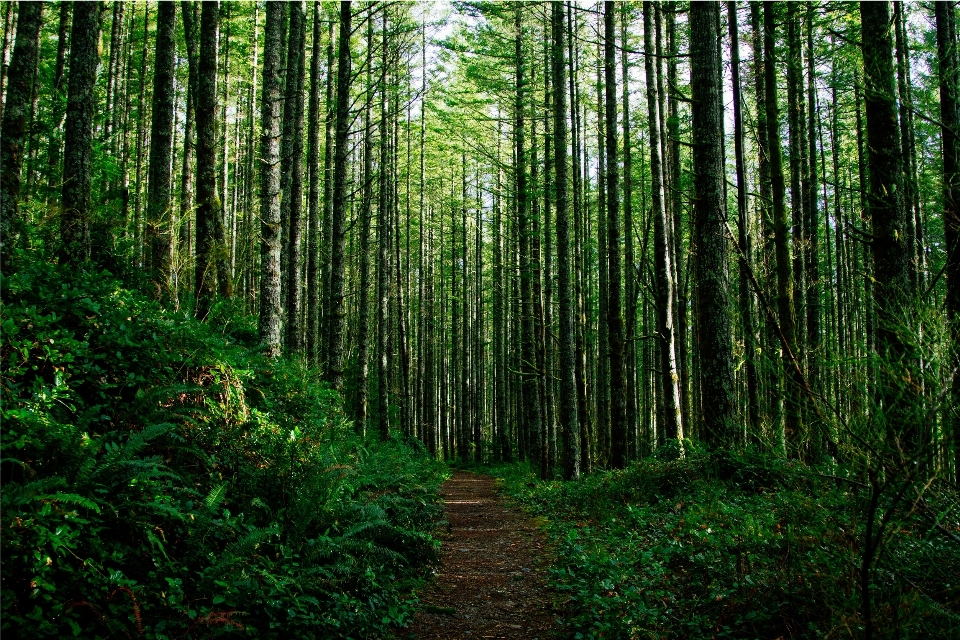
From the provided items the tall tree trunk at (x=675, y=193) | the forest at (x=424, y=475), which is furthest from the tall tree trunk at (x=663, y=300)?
the tall tree trunk at (x=675, y=193)

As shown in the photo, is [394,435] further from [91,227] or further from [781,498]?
[781,498]

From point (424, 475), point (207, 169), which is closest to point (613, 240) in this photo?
point (424, 475)

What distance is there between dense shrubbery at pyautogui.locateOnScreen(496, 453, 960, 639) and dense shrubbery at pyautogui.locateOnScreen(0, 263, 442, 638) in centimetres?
186

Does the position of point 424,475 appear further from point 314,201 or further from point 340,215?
point 314,201

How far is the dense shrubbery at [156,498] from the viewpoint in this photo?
10.6 feet

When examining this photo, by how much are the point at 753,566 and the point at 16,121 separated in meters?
8.72

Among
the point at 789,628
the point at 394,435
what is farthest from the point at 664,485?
the point at 394,435

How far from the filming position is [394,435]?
1895cm

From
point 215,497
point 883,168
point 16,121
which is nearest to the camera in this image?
point 215,497

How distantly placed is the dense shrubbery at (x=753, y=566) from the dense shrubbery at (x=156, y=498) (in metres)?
1.86

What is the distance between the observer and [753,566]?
4.40 m

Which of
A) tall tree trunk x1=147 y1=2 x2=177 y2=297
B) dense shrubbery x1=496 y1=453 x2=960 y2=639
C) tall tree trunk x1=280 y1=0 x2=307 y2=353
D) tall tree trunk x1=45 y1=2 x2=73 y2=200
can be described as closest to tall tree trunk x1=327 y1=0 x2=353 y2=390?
tall tree trunk x1=280 y1=0 x2=307 y2=353

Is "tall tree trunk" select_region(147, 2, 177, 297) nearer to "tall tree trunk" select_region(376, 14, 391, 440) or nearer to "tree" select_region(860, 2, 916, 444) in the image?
"tall tree trunk" select_region(376, 14, 391, 440)

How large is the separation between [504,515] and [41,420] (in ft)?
26.9
